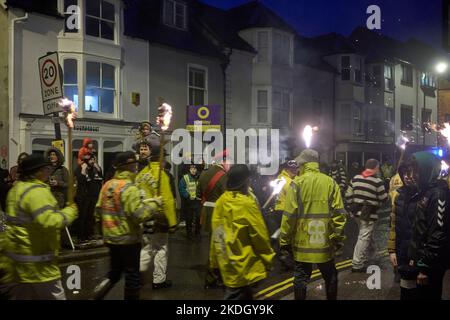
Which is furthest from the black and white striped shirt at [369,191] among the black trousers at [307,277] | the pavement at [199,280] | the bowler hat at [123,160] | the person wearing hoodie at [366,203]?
the bowler hat at [123,160]

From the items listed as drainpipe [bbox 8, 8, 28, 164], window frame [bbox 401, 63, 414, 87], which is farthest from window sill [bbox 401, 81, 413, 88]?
drainpipe [bbox 8, 8, 28, 164]

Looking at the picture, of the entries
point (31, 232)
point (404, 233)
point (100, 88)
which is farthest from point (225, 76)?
point (31, 232)

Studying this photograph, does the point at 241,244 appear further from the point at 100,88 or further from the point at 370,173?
the point at 100,88

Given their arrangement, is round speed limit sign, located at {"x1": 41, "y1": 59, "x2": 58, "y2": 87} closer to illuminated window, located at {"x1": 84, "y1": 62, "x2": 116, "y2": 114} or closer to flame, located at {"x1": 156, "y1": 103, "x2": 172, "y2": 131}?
flame, located at {"x1": 156, "y1": 103, "x2": 172, "y2": 131}

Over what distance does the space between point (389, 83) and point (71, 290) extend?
2878cm

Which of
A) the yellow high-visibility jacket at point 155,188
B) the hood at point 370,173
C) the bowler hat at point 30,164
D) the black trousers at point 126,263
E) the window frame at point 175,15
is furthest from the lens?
the window frame at point 175,15

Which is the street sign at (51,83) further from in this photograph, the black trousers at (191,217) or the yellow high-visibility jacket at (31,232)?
the black trousers at (191,217)

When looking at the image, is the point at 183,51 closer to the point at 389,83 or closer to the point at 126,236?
the point at 126,236

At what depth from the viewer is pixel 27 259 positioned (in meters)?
4.11

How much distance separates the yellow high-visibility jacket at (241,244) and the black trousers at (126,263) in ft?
3.67

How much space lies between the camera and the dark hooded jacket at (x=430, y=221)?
398 centimetres

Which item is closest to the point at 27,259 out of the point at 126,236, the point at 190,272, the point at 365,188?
the point at 126,236
